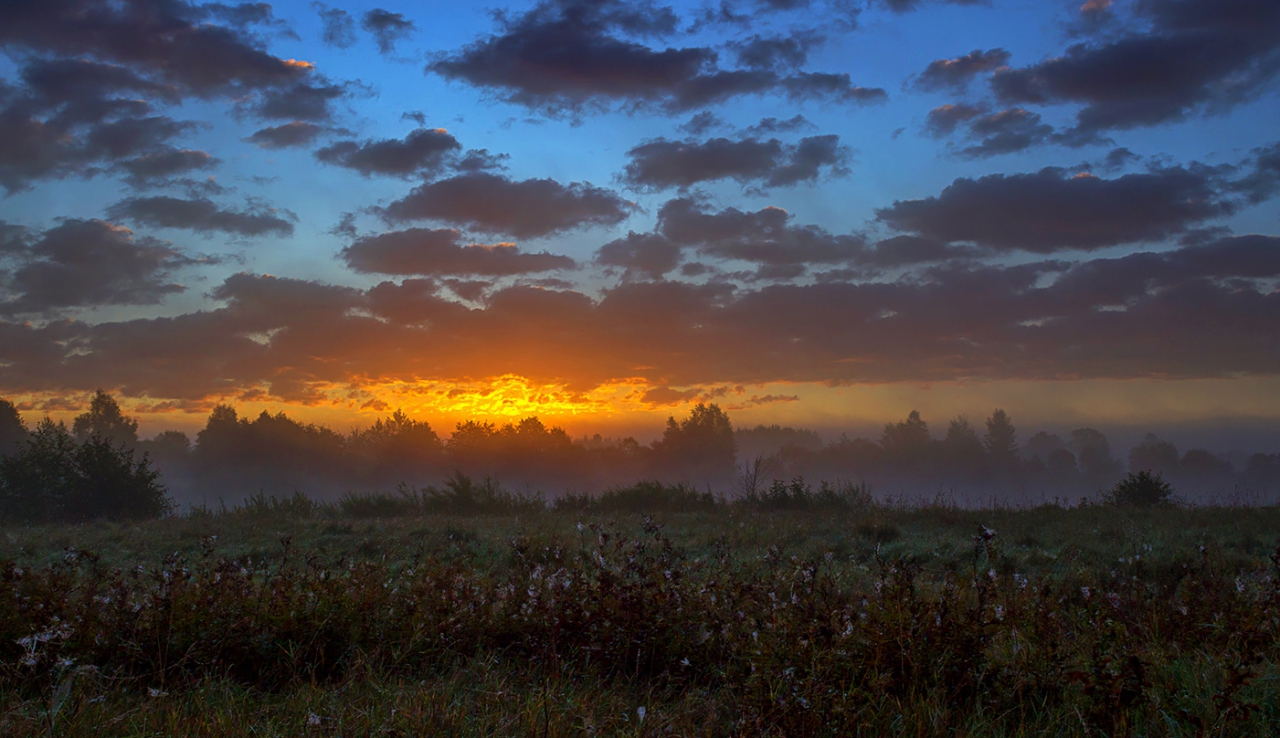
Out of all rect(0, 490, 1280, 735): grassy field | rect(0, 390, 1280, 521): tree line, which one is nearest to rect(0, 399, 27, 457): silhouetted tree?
rect(0, 390, 1280, 521): tree line

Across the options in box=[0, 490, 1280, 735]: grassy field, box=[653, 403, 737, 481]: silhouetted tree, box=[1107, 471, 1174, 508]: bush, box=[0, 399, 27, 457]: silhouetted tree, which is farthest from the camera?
box=[653, 403, 737, 481]: silhouetted tree

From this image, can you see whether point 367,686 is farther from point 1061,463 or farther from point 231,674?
point 1061,463

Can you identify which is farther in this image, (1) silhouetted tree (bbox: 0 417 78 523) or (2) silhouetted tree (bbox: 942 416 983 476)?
(2) silhouetted tree (bbox: 942 416 983 476)

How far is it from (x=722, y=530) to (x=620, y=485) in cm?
853

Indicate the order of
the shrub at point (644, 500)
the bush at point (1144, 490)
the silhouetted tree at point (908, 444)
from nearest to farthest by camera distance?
the bush at point (1144, 490) → the shrub at point (644, 500) → the silhouetted tree at point (908, 444)

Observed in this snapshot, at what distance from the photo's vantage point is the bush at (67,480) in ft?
72.3

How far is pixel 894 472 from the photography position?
136 m

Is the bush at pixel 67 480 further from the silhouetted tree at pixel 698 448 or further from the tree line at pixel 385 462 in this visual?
the silhouetted tree at pixel 698 448

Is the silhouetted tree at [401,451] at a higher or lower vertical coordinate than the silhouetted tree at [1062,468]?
higher

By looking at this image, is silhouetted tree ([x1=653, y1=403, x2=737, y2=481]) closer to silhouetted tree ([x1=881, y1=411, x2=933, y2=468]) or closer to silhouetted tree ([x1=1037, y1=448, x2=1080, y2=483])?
silhouetted tree ([x1=881, y1=411, x2=933, y2=468])

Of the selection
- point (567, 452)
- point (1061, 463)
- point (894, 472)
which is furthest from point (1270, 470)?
point (567, 452)

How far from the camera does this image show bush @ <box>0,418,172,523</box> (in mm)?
22047

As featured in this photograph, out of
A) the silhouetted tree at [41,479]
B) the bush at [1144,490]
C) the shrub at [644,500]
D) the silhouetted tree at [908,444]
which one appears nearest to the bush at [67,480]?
the silhouetted tree at [41,479]

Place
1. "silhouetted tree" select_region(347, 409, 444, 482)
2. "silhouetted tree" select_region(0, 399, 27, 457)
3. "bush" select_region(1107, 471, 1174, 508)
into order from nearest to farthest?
"bush" select_region(1107, 471, 1174, 508) < "silhouetted tree" select_region(0, 399, 27, 457) < "silhouetted tree" select_region(347, 409, 444, 482)
